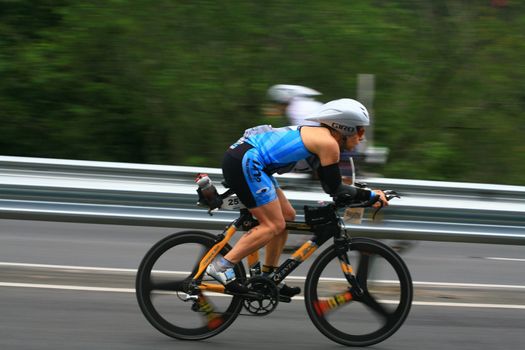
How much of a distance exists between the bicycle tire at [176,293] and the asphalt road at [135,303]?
104 mm

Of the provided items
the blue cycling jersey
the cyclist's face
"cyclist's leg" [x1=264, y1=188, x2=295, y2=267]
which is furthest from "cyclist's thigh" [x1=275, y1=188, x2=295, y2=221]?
the cyclist's face

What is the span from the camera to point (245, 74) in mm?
14359

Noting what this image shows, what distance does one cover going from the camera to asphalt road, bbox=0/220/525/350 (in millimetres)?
6078

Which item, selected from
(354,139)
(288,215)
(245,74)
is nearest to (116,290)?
(288,215)

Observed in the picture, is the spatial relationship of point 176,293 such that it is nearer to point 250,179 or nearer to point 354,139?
point 250,179

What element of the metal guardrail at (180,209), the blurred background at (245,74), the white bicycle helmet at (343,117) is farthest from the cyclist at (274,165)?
the blurred background at (245,74)

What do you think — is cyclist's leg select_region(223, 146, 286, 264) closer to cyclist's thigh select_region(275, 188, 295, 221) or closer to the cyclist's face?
cyclist's thigh select_region(275, 188, 295, 221)

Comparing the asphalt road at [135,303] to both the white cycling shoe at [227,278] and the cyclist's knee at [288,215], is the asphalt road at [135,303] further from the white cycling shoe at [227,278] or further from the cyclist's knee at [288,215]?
the cyclist's knee at [288,215]

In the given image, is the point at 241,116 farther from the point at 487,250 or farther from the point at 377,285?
the point at 377,285

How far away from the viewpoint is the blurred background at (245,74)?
14203mm

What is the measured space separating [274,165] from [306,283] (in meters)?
0.80

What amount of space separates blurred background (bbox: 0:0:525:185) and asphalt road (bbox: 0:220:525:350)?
488 cm

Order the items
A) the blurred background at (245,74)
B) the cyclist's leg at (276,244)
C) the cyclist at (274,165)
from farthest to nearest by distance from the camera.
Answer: the blurred background at (245,74) → the cyclist's leg at (276,244) → the cyclist at (274,165)

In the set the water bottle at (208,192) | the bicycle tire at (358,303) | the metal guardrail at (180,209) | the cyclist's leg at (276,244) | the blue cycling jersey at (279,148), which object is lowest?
the metal guardrail at (180,209)
